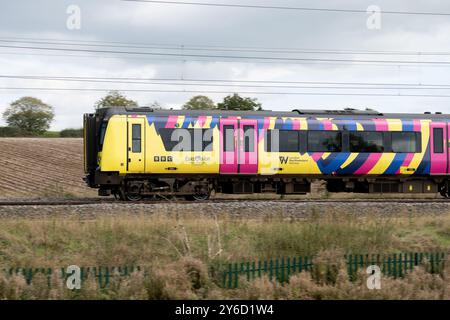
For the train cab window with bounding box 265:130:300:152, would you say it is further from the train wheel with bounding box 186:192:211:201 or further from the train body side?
the train wheel with bounding box 186:192:211:201

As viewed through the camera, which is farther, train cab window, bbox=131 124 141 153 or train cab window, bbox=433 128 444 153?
train cab window, bbox=433 128 444 153

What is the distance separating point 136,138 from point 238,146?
3499 millimetres

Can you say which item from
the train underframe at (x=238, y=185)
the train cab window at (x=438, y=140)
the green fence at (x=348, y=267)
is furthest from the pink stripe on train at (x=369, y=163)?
the green fence at (x=348, y=267)

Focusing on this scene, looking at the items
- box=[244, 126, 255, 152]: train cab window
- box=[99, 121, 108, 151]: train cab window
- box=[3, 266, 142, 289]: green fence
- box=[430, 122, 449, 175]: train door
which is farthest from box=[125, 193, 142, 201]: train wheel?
box=[430, 122, 449, 175]: train door

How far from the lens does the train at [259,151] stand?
62.2 feet

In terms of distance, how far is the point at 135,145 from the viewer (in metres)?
18.9

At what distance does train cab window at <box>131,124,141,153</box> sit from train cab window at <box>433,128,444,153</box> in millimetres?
10938

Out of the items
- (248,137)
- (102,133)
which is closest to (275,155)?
(248,137)

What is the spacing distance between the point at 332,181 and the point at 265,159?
3.29 m

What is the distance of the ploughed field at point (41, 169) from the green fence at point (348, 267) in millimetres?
15676

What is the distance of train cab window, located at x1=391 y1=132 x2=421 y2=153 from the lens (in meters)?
20.8

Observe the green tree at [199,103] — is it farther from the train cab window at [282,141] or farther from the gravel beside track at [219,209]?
Answer: the gravel beside track at [219,209]
